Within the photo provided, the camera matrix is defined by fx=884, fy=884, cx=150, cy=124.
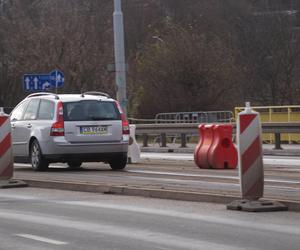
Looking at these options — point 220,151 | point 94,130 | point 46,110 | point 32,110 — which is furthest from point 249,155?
point 32,110

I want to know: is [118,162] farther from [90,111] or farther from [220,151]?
[220,151]

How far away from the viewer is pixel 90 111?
17484mm

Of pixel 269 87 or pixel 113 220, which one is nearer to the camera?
pixel 113 220

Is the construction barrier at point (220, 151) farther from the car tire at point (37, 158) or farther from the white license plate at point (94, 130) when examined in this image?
Result: the car tire at point (37, 158)

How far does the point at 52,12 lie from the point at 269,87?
14.4 metres

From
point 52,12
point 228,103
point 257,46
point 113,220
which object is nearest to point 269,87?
point 257,46

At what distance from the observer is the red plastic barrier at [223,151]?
1806 cm

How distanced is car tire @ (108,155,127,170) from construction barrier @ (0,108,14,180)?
3.22m

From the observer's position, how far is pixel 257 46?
55.7 m

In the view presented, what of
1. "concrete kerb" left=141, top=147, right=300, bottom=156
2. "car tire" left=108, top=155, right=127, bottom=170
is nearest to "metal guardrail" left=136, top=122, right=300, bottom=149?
"concrete kerb" left=141, top=147, right=300, bottom=156

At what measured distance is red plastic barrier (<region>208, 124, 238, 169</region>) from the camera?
711 inches

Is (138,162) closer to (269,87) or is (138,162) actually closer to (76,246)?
(76,246)

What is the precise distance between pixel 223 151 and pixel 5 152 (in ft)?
16.8

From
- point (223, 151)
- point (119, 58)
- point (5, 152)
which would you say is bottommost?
point (223, 151)
